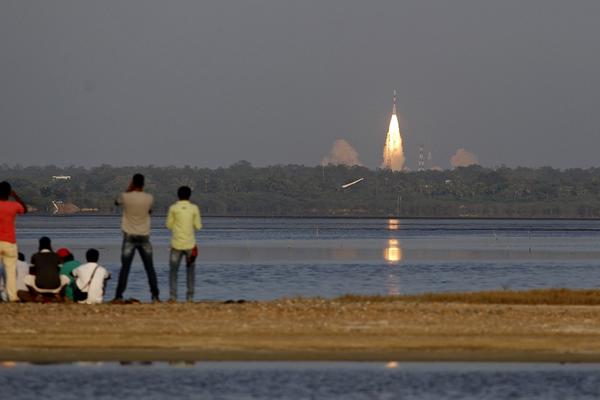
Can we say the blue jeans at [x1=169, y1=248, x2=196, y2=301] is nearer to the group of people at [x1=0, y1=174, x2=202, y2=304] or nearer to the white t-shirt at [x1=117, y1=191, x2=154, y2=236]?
the group of people at [x1=0, y1=174, x2=202, y2=304]

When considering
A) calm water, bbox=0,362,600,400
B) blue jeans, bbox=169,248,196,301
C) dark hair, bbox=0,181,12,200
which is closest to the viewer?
calm water, bbox=0,362,600,400

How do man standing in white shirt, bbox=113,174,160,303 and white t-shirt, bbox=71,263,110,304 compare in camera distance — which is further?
white t-shirt, bbox=71,263,110,304

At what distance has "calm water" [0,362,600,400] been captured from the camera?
19078 mm

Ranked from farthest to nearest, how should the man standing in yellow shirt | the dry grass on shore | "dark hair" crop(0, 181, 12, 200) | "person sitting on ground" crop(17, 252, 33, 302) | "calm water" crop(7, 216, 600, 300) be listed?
"calm water" crop(7, 216, 600, 300)
the dry grass on shore
"person sitting on ground" crop(17, 252, 33, 302)
the man standing in yellow shirt
"dark hair" crop(0, 181, 12, 200)

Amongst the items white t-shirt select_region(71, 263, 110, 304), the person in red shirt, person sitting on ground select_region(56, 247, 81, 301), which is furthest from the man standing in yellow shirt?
the person in red shirt

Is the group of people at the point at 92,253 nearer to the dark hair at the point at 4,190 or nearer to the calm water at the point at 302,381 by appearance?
the dark hair at the point at 4,190

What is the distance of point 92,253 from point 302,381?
279 inches

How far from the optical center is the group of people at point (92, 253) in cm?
2505

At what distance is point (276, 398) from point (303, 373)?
1.85 metres

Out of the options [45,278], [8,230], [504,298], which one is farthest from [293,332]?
[504,298]

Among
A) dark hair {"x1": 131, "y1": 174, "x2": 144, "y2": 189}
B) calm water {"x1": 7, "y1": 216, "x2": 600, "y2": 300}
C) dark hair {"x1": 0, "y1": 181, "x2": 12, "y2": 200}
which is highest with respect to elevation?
dark hair {"x1": 131, "y1": 174, "x2": 144, "y2": 189}

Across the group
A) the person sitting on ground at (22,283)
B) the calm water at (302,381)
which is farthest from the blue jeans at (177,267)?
the calm water at (302,381)

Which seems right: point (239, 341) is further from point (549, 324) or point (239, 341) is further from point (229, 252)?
point (229, 252)

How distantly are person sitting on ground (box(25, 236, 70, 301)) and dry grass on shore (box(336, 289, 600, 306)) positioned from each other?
19.1 feet
